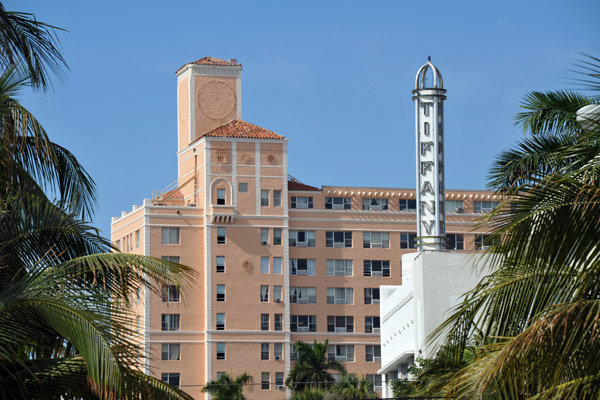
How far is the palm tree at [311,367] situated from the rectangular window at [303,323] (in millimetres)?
7694

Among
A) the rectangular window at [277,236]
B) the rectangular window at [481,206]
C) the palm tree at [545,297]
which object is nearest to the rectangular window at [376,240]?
the rectangular window at [277,236]

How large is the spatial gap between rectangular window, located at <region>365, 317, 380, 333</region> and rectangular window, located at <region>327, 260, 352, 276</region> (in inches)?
183

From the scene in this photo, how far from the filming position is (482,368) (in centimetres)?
1174

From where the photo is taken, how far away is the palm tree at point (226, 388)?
98938 millimetres

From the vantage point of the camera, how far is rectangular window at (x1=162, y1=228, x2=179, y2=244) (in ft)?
354

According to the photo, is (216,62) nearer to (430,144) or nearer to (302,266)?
(302,266)

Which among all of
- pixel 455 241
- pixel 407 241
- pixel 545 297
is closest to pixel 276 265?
pixel 407 241

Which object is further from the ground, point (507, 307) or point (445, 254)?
point (445, 254)

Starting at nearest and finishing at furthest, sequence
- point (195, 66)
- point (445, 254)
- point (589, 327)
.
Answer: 1. point (589, 327)
2. point (445, 254)
3. point (195, 66)

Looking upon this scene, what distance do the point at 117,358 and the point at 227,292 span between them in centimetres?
9710

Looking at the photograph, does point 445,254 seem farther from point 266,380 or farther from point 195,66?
point 195,66

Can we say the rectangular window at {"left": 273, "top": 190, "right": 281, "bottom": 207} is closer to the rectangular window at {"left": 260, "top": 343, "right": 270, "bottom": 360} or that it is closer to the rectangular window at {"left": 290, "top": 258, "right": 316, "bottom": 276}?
the rectangular window at {"left": 290, "top": 258, "right": 316, "bottom": 276}

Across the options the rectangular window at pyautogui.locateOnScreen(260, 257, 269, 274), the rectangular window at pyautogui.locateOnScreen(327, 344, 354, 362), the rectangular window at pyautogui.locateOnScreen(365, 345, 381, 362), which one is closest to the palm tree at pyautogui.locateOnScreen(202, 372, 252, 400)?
the rectangular window at pyautogui.locateOnScreen(327, 344, 354, 362)

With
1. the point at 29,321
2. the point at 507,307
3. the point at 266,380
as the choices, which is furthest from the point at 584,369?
the point at 266,380
